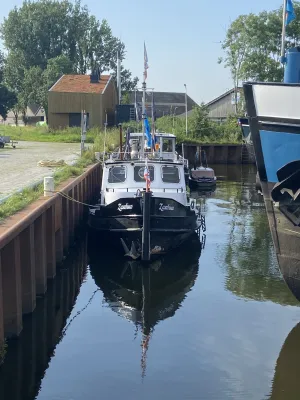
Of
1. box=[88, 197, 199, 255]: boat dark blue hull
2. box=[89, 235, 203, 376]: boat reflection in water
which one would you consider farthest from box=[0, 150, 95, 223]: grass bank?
box=[89, 235, 203, 376]: boat reflection in water

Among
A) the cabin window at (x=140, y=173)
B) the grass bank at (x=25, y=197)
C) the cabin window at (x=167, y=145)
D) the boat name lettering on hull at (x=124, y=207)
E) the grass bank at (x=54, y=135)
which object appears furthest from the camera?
the grass bank at (x=54, y=135)

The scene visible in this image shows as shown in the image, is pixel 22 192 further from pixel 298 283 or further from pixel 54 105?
pixel 54 105

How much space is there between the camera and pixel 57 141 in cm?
4156

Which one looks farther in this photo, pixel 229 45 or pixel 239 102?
pixel 229 45

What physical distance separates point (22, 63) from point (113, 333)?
224ft

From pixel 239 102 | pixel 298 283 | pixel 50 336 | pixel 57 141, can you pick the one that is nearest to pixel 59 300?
pixel 50 336

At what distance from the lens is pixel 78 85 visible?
51.1m

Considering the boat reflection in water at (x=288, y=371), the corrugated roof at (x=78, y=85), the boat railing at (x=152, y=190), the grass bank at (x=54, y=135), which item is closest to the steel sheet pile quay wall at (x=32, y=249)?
the boat railing at (x=152, y=190)

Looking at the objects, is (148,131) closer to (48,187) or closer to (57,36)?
(48,187)

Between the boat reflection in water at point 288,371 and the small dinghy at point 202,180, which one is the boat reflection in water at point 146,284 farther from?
the small dinghy at point 202,180

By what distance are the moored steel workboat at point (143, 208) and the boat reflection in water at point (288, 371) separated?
4.74m

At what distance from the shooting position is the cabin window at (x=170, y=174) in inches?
629

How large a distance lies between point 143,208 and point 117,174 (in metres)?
2.75

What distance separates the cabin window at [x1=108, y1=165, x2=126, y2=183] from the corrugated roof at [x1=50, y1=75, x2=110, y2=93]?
112ft
